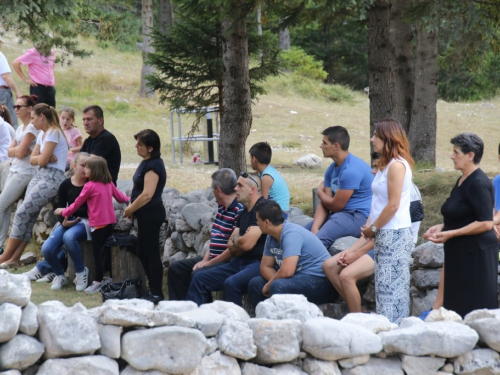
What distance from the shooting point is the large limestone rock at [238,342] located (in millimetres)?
4547

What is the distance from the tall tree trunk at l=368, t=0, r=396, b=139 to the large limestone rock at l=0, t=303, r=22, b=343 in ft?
20.5

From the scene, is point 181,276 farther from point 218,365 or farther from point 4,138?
point 4,138

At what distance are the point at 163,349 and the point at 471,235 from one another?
2.35m

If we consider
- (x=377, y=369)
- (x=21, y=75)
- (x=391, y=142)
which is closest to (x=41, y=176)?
(x=21, y=75)

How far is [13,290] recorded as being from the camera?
4.29m

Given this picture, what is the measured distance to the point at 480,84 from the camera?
34.0 metres

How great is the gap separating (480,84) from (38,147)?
2821cm

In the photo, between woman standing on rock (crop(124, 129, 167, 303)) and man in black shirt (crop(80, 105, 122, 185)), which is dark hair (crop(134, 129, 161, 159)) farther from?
man in black shirt (crop(80, 105, 122, 185))

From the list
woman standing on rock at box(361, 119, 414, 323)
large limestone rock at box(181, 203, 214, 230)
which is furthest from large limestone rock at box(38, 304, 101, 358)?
large limestone rock at box(181, 203, 214, 230)

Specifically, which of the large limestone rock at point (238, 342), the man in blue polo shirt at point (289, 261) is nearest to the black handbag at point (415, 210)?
the man in blue polo shirt at point (289, 261)

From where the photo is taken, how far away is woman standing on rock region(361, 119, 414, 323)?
5641mm

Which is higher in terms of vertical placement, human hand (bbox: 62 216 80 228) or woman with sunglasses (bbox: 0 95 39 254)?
woman with sunglasses (bbox: 0 95 39 254)

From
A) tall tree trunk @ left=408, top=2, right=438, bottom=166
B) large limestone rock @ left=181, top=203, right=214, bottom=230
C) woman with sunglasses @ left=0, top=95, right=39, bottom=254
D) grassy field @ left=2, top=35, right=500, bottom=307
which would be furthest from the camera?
grassy field @ left=2, top=35, right=500, bottom=307

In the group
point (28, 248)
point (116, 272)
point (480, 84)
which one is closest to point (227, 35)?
point (116, 272)
